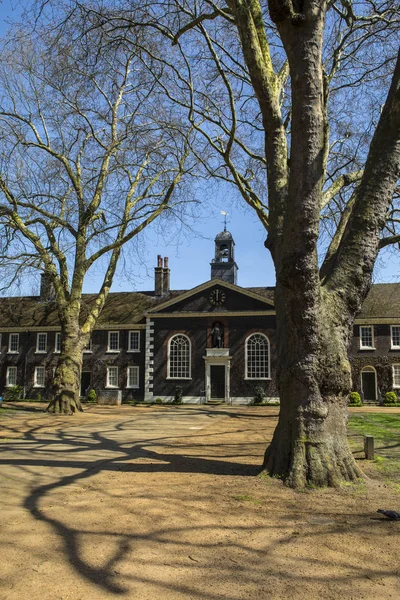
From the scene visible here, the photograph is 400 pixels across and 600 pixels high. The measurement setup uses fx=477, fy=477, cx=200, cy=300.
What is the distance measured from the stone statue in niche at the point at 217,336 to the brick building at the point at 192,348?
0.07m

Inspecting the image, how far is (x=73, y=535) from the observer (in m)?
4.73

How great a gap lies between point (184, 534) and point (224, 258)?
35557 millimetres

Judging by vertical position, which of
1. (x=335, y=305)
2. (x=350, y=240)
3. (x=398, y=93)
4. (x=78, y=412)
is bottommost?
(x=78, y=412)

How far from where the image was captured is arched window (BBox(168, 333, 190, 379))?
34.4 meters

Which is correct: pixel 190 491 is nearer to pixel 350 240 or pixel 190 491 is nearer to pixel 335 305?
pixel 335 305

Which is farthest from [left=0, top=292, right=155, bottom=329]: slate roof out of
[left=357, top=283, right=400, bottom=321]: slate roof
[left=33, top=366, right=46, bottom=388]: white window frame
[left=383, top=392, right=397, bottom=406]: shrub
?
[left=383, top=392, right=397, bottom=406]: shrub

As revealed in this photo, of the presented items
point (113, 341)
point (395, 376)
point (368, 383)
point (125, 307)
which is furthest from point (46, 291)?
point (395, 376)

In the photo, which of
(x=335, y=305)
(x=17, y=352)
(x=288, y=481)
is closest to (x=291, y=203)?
(x=335, y=305)

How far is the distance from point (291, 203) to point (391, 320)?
96.4 feet

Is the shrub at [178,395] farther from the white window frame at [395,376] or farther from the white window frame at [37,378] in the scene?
the white window frame at [395,376]

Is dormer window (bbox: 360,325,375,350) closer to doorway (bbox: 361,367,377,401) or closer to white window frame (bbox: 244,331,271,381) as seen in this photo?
doorway (bbox: 361,367,377,401)

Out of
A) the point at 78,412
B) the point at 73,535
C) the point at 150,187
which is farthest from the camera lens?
the point at 150,187

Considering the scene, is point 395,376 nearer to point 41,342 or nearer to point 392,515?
point 41,342

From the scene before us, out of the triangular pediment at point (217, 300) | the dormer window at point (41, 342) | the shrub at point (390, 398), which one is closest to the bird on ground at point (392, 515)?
the shrub at point (390, 398)
